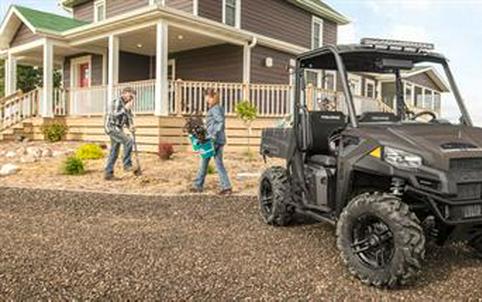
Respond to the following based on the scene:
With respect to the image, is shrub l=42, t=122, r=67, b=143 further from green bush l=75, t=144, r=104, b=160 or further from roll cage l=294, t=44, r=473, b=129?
roll cage l=294, t=44, r=473, b=129

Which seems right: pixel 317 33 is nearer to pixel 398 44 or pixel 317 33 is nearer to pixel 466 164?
pixel 398 44

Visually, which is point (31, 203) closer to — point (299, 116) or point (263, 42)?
point (299, 116)

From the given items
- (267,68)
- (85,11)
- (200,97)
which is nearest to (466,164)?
(200,97)

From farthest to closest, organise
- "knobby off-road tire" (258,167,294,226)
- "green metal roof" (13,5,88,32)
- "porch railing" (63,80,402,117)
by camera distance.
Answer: "green metal roof" (13,5,88,32), "porch railing" (63,80,402,117), "knobby off-road tire" (258,167,294,226)

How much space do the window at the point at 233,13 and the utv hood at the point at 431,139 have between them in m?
15.9

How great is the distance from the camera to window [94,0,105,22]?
22177mm

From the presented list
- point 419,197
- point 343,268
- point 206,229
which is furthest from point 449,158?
point 206,229

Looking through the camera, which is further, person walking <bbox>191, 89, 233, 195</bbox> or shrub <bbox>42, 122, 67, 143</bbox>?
shrub <bbox>42, 122, 67, 143</bbox>

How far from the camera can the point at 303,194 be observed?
17.8 feet

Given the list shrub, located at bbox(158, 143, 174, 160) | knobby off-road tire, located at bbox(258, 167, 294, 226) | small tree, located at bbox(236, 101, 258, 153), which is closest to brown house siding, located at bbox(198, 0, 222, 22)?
small tree, located at bbox(236, 101, 258, 153)

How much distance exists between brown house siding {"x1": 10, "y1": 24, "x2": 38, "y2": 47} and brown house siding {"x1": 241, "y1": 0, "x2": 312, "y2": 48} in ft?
28.1

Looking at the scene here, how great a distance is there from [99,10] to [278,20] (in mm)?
8100

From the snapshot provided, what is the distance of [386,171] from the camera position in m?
4.05

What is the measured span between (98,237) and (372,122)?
319cm
